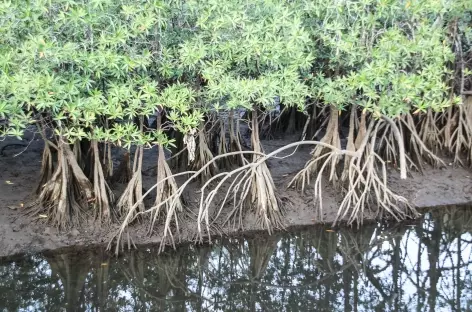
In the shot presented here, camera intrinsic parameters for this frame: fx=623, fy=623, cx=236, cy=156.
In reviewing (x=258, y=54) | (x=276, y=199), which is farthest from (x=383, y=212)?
(x=258, y=54)

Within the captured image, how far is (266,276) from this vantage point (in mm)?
7414

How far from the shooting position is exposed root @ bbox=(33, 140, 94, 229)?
7.66 meters

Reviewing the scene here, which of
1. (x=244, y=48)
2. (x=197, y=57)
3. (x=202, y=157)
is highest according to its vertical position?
(x=244, y=48)

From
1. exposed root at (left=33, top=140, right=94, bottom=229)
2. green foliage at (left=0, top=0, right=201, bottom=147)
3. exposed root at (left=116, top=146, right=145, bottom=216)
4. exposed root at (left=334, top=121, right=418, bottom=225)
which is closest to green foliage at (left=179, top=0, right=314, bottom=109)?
green foliage at (left=0, top=0, right=201, bottom=147)

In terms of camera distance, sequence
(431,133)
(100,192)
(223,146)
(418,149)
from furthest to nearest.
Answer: (431,133) → (418,149) → (223,146) → (100,192)

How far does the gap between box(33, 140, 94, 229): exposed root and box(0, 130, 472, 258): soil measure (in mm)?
166

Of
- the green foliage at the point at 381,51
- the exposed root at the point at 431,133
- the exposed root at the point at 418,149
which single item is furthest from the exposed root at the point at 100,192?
the exposed root at the point at 431,133

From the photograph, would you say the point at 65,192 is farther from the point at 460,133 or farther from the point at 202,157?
the point at 460,133

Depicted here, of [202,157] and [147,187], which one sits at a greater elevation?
[202,157]

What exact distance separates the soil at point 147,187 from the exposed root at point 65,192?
166mm

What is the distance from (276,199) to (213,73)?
2.25 m

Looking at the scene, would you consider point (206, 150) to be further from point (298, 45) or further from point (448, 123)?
point (448, 123)

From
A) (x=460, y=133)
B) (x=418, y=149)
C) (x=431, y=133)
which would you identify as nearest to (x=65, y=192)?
(x=418, y=149)

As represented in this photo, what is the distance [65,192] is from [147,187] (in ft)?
4.43
